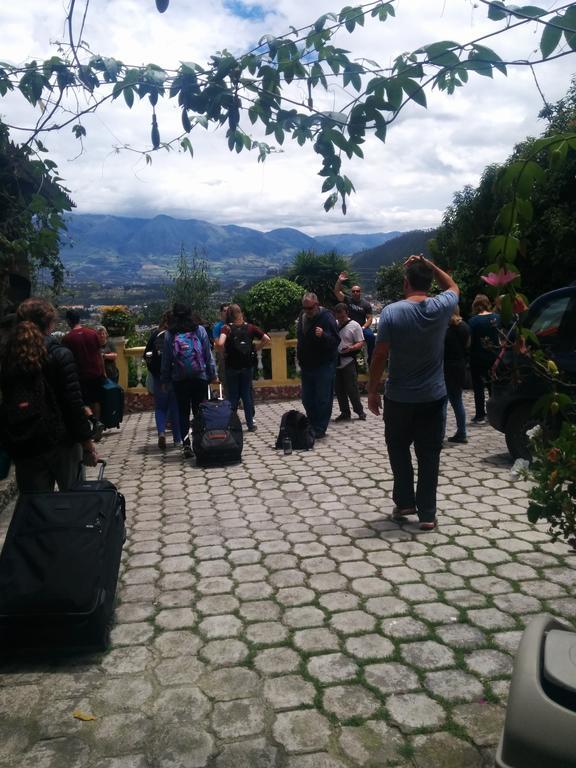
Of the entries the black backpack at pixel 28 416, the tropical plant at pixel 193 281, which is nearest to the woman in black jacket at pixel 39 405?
the black backpack at pixel 28 416

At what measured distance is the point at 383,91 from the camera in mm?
2514

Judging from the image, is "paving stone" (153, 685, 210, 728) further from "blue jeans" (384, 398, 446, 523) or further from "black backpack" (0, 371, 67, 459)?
"blue jeans" (384, 398, 446, 523)

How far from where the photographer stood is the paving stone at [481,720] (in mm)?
2826

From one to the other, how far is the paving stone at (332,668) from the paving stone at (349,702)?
8 cm

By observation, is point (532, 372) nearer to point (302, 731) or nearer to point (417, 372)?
point (417, 372)

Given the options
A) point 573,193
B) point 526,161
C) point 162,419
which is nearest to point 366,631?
point 526,161

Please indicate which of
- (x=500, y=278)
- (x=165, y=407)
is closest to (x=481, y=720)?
(x=500, y=278)

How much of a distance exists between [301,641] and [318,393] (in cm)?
527

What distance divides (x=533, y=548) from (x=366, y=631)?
1700 millimetres

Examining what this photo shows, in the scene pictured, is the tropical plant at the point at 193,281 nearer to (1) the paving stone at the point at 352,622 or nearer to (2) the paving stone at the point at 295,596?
(2) the paving stone at the point at 295,596

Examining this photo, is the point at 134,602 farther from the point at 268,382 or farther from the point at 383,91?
the point at 268,382

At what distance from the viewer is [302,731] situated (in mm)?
2922

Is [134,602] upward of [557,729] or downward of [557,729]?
downward

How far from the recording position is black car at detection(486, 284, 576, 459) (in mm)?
6555
